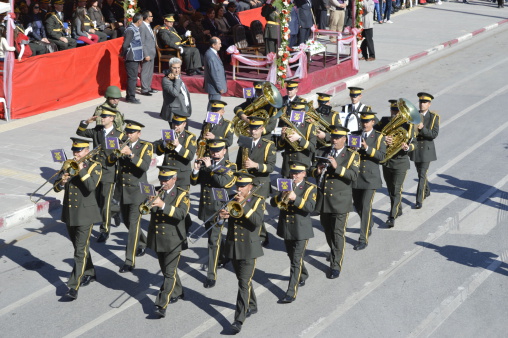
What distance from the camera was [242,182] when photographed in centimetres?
959

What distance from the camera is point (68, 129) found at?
17.4 metres

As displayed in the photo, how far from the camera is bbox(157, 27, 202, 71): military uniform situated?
20.5 meters

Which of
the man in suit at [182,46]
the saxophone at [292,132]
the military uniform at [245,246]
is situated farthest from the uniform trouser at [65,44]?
the military uniform at [245,246]

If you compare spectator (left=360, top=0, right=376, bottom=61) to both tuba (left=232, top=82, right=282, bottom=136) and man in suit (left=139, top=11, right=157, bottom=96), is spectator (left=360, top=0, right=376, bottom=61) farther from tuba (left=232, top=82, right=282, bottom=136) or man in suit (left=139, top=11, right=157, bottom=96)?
tuba (left=232, top=82, right=282, bottom=136)

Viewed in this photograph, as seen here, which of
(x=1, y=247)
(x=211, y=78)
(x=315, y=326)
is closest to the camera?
(x=315, y=326)

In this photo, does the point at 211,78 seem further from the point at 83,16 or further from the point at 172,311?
the point at 172,311

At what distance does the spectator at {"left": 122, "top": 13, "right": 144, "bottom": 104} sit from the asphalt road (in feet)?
21.7

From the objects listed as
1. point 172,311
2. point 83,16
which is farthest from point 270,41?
point 172,311

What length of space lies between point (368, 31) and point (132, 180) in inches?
572

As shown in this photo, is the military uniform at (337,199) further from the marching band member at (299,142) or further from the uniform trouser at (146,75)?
the uniform trouser at (146,75)

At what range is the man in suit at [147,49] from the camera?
1941 centimetres

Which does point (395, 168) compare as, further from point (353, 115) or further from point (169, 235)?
point (169, 235)

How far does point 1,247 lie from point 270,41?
1045cm

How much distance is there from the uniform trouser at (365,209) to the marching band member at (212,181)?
6.89ft
